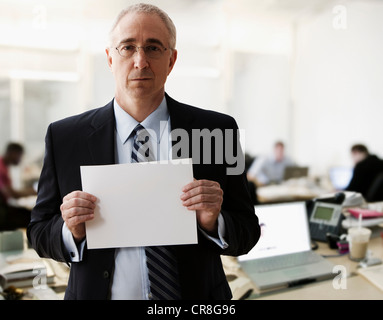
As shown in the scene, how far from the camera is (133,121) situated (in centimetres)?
101

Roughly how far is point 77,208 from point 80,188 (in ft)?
0.39

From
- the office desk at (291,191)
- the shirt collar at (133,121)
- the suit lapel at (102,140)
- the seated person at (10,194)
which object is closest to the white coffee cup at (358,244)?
the shirt collar at (133,121)

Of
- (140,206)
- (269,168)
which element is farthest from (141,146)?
(269,168)

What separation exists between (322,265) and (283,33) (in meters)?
4.13

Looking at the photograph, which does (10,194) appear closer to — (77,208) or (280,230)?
(280,230)

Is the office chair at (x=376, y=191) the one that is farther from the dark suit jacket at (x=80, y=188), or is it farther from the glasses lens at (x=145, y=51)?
the glasses lens at (x=145, y=51)

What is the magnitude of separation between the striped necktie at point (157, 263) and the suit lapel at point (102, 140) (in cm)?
7

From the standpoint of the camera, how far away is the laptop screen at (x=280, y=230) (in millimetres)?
1707

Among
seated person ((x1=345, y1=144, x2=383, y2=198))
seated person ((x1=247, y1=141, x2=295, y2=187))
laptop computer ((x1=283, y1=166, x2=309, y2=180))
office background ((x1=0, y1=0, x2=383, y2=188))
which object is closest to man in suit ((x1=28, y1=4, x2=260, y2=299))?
office background ((x1=0, y1=0, x2=383, y2=188))

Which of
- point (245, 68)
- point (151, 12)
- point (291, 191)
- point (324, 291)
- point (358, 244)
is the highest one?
point (245, 68)

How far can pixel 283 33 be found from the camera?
16.4 feet

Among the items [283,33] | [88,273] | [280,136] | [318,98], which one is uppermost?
[283,33]

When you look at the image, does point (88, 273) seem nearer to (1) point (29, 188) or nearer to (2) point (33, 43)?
(2) point (33, 43)
